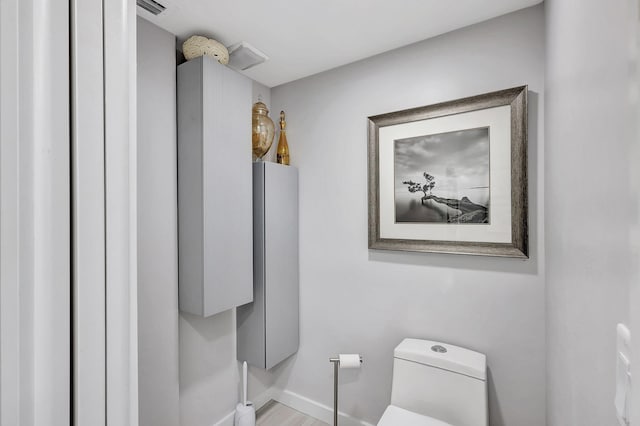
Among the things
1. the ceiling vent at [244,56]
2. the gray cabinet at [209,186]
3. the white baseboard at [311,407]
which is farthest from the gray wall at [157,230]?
the white baseboard at [311,407]

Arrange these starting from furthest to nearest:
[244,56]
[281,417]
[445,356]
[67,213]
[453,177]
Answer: [281,417], [244,56], [453,177], [445,356], [67,213]

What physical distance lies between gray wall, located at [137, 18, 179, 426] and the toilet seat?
1066 mm

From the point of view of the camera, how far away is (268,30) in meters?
1.53

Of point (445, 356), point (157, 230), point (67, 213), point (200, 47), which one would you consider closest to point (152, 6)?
point (200, 47)

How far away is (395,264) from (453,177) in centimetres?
58

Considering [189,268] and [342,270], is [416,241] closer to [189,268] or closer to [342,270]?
[342,270]

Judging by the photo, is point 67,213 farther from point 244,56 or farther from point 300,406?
point 300,406

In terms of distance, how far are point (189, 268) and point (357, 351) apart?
1123 millimetres

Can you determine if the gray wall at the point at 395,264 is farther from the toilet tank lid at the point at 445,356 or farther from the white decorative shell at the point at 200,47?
the white decorative shell at the point at 200,47

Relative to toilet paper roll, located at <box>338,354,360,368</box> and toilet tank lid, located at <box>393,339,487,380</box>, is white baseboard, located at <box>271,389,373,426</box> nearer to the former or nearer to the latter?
toilet paper roll, located at <box>338,354,360,368</box>

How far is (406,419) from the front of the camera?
1.35 m

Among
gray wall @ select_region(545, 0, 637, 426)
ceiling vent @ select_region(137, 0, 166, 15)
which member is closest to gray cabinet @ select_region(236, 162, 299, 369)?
ceiling vent @ select_region(137, 0, 166, 15)

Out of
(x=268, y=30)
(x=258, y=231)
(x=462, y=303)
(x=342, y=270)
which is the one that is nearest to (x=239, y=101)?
(x=268, y=30)

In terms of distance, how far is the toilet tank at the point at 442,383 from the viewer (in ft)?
4.36
